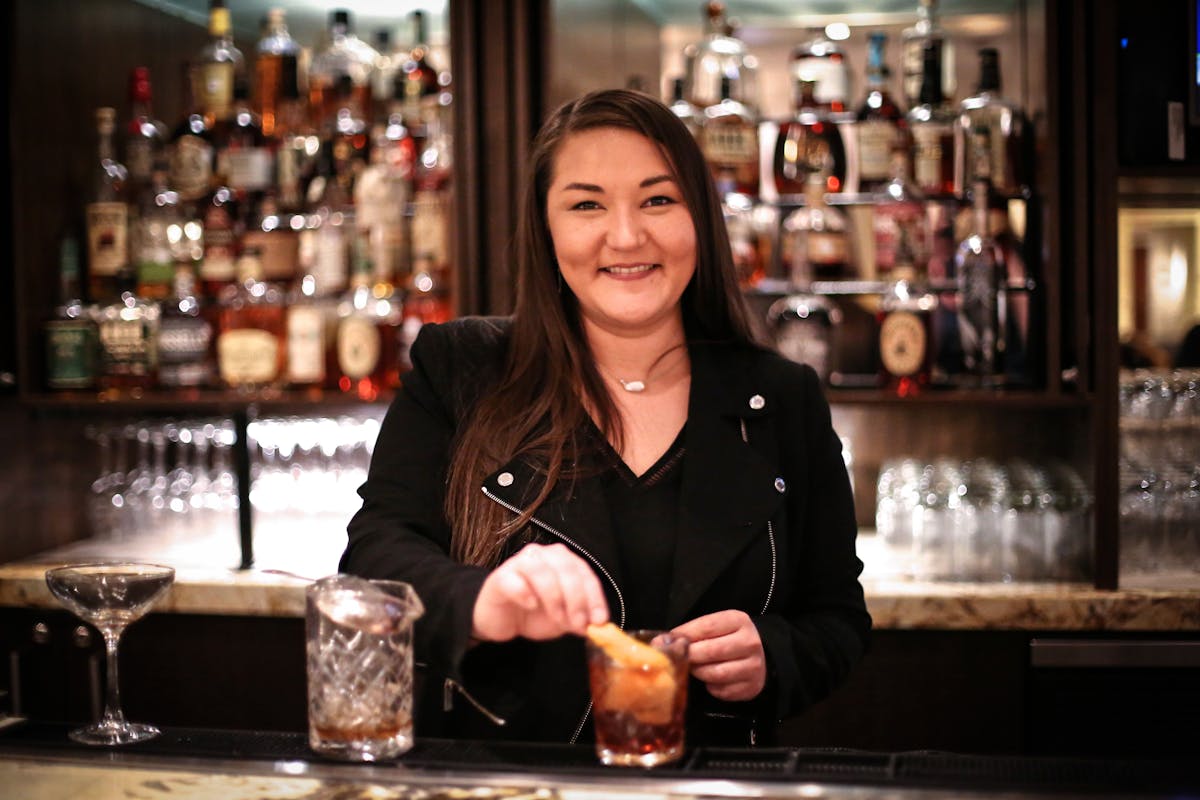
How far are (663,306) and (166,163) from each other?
1.96 metres

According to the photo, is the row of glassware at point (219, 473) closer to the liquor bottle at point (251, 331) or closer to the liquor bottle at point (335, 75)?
the liquor bottle at point (251, 331)

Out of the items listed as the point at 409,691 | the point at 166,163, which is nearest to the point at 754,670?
the point at 409,691

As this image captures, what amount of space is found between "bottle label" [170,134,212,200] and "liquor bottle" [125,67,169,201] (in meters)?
0.04

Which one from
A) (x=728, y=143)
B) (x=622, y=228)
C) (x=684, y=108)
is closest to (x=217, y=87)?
(x=684, y=108)

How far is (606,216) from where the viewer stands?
178 cm


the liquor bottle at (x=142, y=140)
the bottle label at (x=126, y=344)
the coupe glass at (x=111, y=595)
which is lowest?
the coupe glass at (x=111, y=595)

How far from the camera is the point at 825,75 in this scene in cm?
308

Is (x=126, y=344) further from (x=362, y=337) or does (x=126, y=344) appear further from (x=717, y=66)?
(x=717, y=66)

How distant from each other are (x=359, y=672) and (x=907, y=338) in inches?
76.6

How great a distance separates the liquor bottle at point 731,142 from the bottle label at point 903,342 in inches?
17.3

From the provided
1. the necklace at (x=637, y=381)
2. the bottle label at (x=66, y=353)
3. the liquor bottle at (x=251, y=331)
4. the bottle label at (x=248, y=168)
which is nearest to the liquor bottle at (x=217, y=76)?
the bottle label at (x=248, y=168)

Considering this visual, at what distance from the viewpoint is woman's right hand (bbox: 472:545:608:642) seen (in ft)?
4.36

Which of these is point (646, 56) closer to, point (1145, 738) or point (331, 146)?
point (331, 146)

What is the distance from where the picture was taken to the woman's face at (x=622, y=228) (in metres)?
1.77
